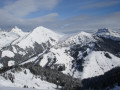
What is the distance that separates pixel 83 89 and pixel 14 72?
7943cm

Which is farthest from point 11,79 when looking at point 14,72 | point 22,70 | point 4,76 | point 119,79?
point 119,79

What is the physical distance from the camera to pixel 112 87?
146625mm

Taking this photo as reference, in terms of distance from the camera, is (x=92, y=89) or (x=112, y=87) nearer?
(x=112, y=87)

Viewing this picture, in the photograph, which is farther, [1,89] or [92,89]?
[92,89]

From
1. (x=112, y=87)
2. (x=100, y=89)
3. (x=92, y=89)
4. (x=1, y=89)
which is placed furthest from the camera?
(x=92, y=89)

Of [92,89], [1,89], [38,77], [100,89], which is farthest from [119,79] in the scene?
[1,89]

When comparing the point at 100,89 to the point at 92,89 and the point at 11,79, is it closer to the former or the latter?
the point at 92,89

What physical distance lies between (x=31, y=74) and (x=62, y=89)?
1560 inches

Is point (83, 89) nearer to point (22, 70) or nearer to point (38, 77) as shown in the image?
point (38, 77)

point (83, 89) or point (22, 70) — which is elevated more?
point (22, 70)

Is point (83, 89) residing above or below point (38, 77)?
below

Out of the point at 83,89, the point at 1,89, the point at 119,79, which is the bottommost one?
the point at 83,89

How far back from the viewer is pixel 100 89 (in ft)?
545

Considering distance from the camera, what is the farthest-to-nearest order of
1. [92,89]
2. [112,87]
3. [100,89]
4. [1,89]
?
[92,89], [100,89], [112,87], [1,89]
